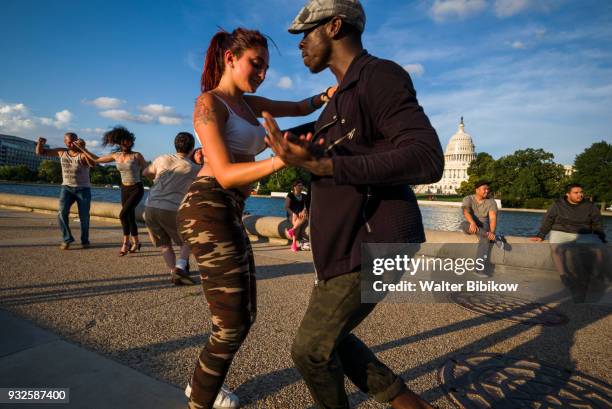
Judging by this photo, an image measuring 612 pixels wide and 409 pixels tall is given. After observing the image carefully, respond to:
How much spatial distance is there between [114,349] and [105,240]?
22.1ft

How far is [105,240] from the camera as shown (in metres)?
8.91

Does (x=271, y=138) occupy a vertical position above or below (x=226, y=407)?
above

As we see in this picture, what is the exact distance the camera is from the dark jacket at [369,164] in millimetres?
1362

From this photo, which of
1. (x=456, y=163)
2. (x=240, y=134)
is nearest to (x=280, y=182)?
(x=456, y=163)

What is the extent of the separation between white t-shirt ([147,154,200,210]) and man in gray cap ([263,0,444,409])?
159 inches

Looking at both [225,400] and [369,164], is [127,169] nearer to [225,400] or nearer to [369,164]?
[225,400]

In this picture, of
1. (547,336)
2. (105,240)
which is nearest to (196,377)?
(547,336)

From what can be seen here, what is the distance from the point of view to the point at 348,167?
1359 mm

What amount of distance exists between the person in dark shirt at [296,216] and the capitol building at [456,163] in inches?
5129

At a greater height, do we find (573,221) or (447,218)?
(573,221)

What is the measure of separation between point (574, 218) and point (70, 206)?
9701 millimetres

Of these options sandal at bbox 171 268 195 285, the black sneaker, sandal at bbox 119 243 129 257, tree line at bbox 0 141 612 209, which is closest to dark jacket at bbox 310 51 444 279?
sandal at bbox 171 268 195 285

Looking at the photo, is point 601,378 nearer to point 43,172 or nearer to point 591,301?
point 591,301

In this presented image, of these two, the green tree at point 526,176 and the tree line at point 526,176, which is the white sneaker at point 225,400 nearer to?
the tree line at point 526,176
